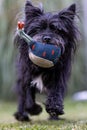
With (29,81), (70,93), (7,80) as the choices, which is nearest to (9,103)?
(7,80)

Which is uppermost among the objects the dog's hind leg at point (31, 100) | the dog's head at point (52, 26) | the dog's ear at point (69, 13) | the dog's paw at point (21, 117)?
Result: the dog's ear at point (69, 13)

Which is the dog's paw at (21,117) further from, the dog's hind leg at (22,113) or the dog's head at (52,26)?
the dog's head at (52,26)

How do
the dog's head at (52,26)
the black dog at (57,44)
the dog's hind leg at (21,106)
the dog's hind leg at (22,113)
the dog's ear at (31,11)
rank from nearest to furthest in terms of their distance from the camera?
the dog's head at (52,26)
the black dog at (57,44)
the dog's ear at (31,11)
the dog's hind leg at (21,106)
the dog's hind leg at (22,113)

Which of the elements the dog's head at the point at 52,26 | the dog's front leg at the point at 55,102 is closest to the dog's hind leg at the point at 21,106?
the dog's front leg at the point at 55,102

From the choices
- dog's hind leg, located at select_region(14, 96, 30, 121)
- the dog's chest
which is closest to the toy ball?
A: the dog's chest

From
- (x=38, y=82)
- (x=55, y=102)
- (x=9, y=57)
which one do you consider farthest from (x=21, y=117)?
(x=9, y=57)

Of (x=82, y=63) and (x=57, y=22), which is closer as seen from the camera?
(x=57, y=22)

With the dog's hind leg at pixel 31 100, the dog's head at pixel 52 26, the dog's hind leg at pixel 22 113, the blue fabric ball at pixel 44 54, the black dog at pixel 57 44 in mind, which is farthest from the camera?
the dog's hind leg at pixel 22 113

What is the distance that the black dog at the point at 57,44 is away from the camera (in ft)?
22.0

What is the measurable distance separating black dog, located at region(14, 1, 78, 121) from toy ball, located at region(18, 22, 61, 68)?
99 millimetres

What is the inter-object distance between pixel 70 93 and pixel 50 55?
7840 mm

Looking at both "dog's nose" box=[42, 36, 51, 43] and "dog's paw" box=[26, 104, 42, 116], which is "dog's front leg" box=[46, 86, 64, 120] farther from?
"dog's nose" box=[42, 36, 51, 43]

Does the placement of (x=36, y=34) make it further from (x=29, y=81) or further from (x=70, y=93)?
(x=70, y=93)

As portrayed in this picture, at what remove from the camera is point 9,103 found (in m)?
14.2
